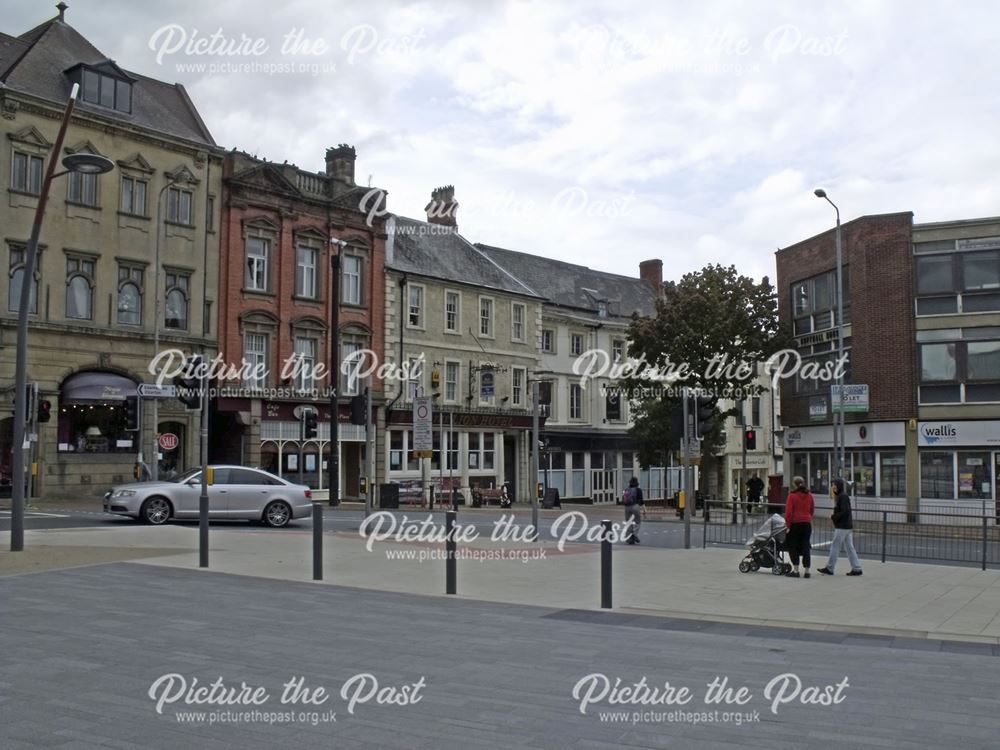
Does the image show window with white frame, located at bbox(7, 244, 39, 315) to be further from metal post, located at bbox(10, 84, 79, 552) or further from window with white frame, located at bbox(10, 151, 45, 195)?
metal post, located at bbox(10, 84, 79, 552)

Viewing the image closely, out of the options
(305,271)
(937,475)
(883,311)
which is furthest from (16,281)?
(937,475)

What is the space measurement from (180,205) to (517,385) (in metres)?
18.9

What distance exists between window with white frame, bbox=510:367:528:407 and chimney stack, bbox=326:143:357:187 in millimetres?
12370

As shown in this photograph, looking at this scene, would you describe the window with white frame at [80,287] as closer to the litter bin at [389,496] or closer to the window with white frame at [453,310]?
the litter bin at [389,496]

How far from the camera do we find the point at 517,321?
48.9 meters

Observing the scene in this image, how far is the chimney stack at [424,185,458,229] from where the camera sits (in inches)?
2016

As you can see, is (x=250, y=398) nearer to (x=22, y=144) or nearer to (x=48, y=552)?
(x=22, y=144)

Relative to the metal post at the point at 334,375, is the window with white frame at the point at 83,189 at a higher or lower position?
higher

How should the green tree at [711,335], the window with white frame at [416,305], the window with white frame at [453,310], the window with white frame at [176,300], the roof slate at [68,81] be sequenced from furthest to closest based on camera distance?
the window with white frame at [453,310] < the window with white frame at [416,305] < the green tree at [711,335] < the window with white frame at [176,300] < the roof slate at [68,81]

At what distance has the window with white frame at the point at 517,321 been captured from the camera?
4853 centimetres

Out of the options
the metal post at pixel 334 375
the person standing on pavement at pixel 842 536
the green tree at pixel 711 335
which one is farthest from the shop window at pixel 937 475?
the metal post at pixel 334 375

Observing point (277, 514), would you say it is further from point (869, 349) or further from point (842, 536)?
point (869, 349)

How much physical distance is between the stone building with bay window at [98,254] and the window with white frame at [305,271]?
12.6ft

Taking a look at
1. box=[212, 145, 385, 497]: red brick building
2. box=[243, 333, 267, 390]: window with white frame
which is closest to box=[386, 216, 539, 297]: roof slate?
box=[212, 145, 385, 497]: red brick building
